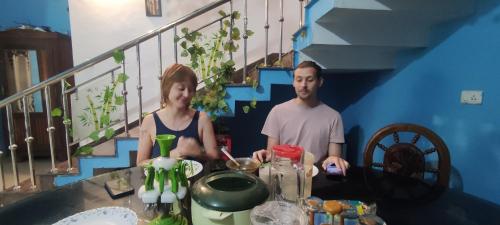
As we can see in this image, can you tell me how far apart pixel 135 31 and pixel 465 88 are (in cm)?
293

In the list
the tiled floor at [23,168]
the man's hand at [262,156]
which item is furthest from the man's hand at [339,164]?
the tiled floor at [23,168]

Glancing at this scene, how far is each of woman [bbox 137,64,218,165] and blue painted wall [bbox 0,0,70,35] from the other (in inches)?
114

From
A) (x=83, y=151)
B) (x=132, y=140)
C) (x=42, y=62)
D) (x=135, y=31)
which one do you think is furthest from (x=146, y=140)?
(x=42, y=62)

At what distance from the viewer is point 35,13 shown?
11.0 feet

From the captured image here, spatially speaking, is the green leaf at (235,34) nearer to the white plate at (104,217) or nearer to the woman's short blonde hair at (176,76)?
the woman's short blonde hair at (176,76)

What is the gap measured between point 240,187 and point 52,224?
488mm

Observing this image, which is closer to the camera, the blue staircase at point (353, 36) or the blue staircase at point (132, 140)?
the blue staircase at point (353, 36)

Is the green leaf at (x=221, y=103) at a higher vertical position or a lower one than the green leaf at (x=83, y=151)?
higher

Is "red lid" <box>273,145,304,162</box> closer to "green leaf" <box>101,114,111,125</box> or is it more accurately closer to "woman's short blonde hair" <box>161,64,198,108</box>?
"woman's short blonde hair" <box>161,64,198,108</box>

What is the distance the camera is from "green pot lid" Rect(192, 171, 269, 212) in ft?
1.62

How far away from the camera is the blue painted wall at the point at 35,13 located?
3326mm

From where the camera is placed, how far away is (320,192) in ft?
2.69

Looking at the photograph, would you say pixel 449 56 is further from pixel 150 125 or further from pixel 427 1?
pixel 150 125

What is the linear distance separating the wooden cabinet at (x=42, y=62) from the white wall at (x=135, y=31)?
0.43 m
